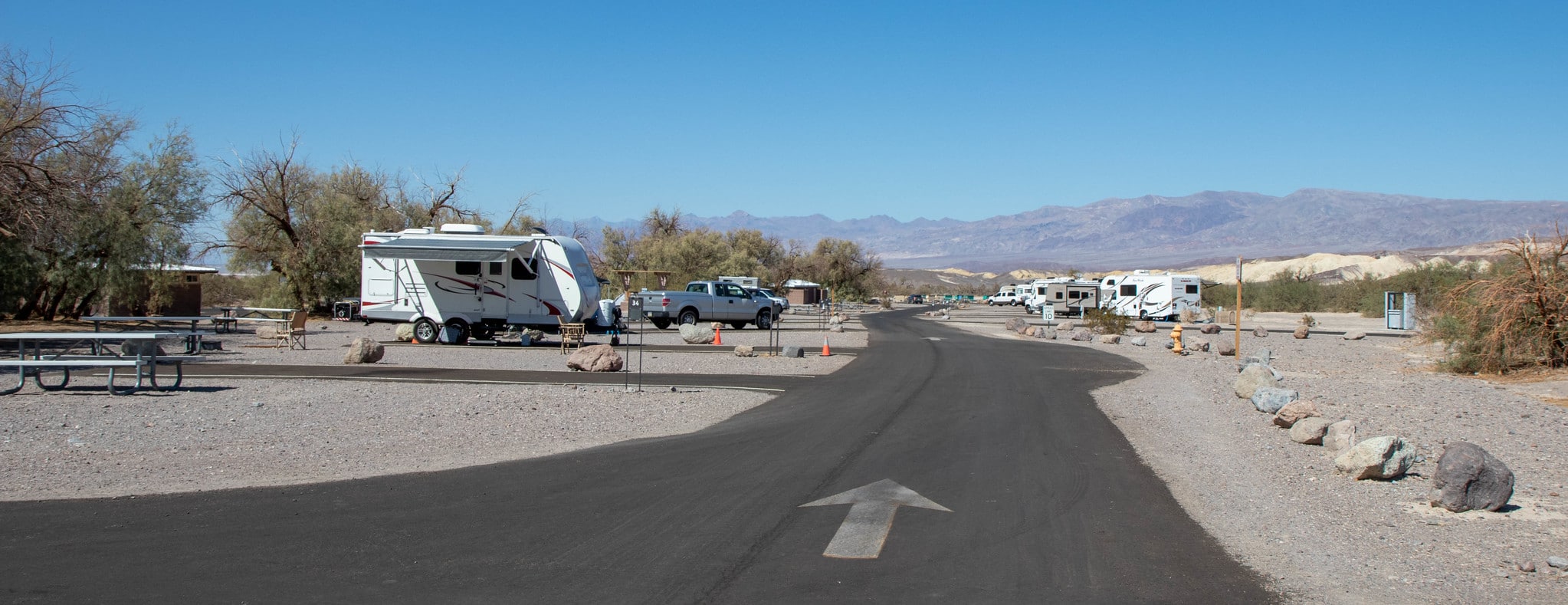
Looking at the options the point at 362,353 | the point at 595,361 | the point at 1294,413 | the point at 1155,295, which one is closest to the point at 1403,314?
the point at 1155,295

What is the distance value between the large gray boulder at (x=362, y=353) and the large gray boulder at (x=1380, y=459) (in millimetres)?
16499

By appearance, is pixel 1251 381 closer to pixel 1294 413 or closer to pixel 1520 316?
pixel 1294 413

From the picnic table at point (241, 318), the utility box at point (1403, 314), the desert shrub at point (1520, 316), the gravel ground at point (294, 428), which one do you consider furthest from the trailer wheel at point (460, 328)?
the utility box at point (1403, 314)

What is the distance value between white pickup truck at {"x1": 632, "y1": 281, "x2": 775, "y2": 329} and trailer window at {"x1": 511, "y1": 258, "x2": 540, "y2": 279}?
28.5 feet

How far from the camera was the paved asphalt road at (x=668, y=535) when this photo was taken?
5344 millimetres

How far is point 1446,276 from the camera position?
45500 mm

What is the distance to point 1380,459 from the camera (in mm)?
8555

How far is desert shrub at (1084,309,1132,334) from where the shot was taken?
3678cm

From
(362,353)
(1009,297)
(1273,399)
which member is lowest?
(1273,399)

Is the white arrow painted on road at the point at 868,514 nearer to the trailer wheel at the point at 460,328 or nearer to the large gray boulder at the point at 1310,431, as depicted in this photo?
the large gray boulder at the point at 1310,431

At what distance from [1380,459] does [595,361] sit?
13154 millimetres

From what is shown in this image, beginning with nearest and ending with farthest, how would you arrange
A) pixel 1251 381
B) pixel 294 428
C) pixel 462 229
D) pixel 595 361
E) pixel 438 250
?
pixel 294 428
pixel 1251 381
pixel 595 361
pixel 438 250
pixel 462 229

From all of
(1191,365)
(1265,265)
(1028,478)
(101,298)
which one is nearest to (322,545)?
(1028,478)

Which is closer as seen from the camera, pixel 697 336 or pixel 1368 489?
pixel 1368 489
